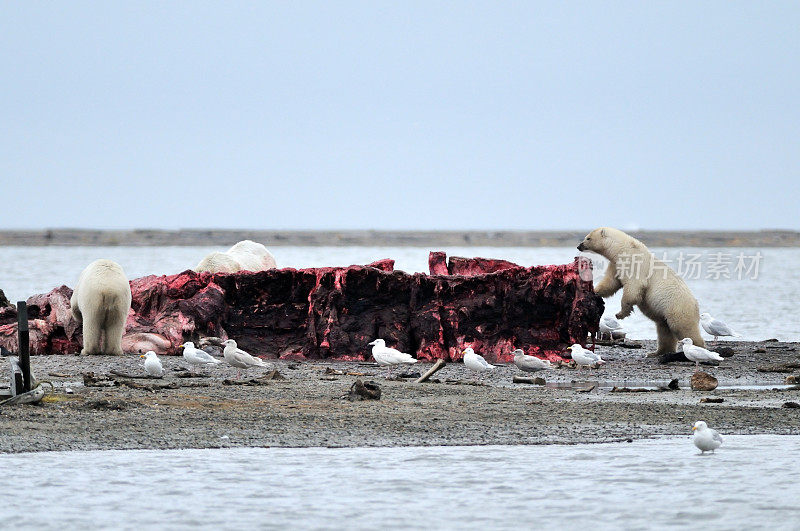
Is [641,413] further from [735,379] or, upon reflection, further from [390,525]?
[390,525]

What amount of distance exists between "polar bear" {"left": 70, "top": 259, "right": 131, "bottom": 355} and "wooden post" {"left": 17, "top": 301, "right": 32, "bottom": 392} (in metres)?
5.48

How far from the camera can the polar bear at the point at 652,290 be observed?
20.3 m

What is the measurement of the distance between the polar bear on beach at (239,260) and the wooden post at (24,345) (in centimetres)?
929

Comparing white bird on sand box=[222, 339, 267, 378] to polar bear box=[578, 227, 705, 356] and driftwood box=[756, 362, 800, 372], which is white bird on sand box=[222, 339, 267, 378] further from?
driftwood box=[756, 362, 800, 372]

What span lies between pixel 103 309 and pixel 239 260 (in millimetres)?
5373

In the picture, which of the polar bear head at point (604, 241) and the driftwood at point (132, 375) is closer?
the driftwood at point (132, 375)

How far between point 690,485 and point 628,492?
0.61 m

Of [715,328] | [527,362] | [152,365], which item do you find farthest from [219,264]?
[715,328]

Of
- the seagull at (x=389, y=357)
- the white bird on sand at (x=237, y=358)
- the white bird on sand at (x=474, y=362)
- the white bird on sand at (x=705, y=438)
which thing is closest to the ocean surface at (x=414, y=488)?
the white bird on sand at (x=705, y=438)

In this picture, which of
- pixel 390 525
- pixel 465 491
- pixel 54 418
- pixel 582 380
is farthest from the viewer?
pixel 582 380

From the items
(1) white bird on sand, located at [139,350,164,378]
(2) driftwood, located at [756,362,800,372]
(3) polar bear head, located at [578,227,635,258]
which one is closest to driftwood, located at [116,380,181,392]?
(1) white bird on sand, located at [139,350,164,378]

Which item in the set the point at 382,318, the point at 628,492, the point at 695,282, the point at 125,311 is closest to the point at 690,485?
the point at 628,492

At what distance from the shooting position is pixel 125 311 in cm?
1891

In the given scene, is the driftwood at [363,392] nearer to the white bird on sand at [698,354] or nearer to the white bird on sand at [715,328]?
the white bird on sand at [698,354]
